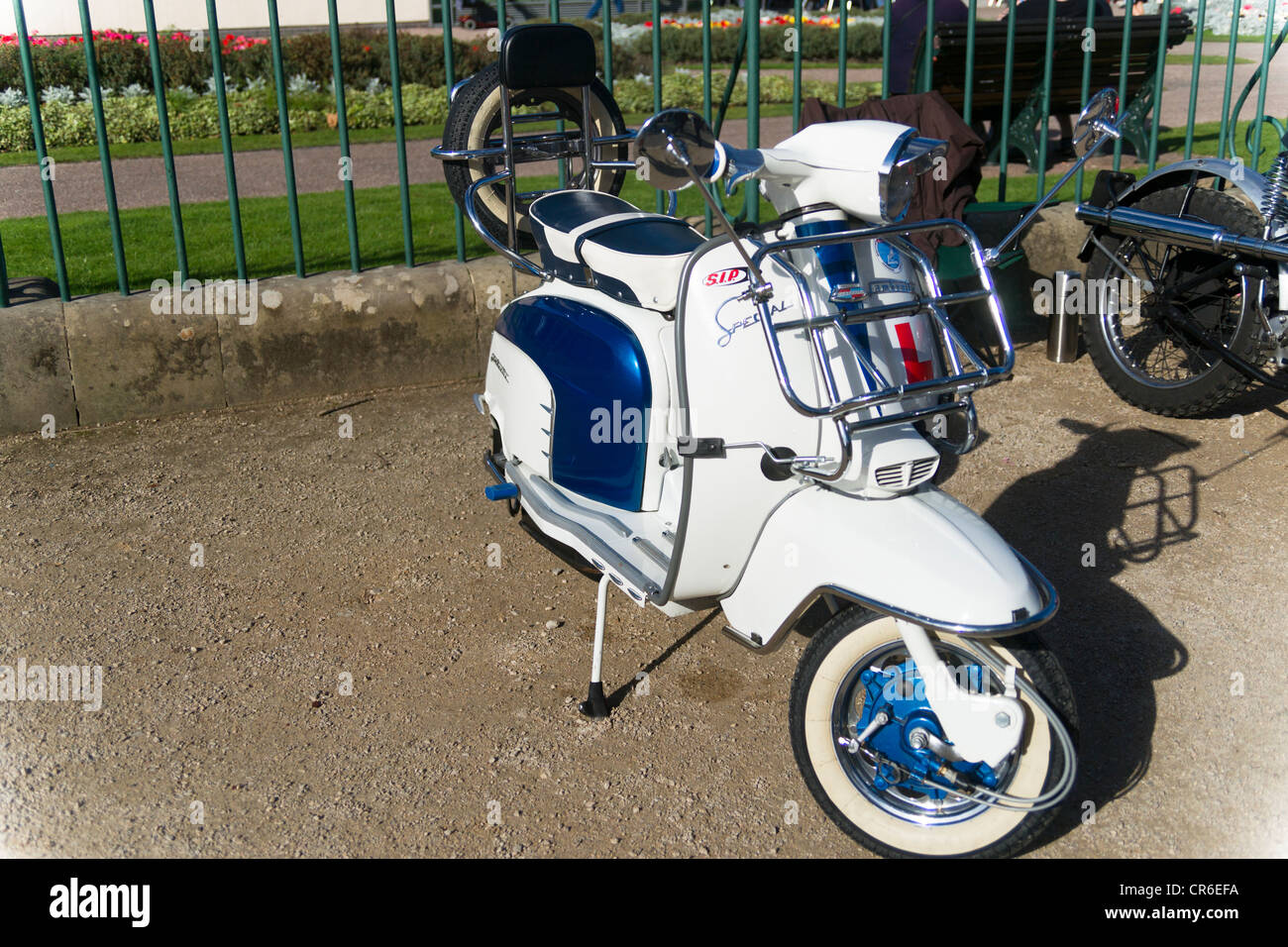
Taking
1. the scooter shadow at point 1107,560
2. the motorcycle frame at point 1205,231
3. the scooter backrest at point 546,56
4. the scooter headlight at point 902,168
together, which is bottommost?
the scooter shadow at point 1107,560

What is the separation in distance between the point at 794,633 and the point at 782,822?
0.80 metres

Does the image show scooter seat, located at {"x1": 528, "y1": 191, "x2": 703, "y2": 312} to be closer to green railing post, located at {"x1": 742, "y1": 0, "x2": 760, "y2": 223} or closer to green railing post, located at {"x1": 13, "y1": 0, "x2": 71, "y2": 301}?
green railing post, located at {"x1": 742, "y1": 0, "x2": 760, "y2": 223}

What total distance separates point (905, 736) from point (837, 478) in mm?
572

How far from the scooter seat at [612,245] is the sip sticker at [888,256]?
0.46 m

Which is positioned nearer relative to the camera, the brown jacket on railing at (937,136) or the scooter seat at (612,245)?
the scooter seat at (612,245)

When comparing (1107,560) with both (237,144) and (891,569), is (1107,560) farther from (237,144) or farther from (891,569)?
(237,144)

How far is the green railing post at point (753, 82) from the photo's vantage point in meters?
5.19

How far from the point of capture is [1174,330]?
505 centimetres

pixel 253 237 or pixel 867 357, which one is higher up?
pixel 867 357

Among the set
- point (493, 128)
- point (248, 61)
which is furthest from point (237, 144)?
point (493, 128)

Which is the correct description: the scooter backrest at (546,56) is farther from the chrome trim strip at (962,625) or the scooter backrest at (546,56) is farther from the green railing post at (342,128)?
the chrome trim strip at (962,625)

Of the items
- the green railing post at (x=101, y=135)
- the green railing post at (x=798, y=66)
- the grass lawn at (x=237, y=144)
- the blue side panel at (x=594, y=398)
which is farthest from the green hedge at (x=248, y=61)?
the blue side panel at (x=594, y=398)

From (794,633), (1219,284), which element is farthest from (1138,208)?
(794,633)

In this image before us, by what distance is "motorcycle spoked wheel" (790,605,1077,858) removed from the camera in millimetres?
2504
